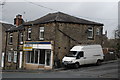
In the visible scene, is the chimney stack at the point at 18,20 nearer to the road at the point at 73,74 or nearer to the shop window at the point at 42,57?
the shop window at the point at 42,57

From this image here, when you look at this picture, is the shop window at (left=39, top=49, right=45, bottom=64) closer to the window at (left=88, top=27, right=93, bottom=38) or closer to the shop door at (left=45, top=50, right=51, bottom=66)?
the shop door at (left=45, top=50, right=51, bottom=66)

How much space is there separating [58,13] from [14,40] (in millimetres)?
9254

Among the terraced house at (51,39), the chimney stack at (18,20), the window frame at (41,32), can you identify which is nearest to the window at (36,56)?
the terraced house at (51,39)

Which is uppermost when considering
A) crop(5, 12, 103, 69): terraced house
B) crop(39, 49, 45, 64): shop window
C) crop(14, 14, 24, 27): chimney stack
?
crop(14, 14, 24, 27): chimney stack

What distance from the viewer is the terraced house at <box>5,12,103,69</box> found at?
79.9 ft

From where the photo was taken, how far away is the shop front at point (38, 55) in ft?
81.9

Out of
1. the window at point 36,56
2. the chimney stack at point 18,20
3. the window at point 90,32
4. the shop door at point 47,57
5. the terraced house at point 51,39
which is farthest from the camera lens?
the chimney stack at point 18,20

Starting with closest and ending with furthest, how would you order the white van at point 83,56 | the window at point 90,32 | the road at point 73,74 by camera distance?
the road at point 73,74 < the white van at point 83,56 < the window at point 90,32

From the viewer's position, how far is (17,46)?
1224 inches

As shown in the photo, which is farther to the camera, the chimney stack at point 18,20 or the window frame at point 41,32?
the chimney stack at point 18,20

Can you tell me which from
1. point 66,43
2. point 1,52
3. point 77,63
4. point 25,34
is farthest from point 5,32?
point 77,63

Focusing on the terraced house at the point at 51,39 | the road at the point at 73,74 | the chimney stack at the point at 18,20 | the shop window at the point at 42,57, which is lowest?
the road at the point at 73,74

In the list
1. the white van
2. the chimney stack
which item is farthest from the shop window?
the chimney stack

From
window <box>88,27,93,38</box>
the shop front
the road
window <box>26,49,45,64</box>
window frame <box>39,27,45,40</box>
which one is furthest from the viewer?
window <box>88,27,93,38</box>
